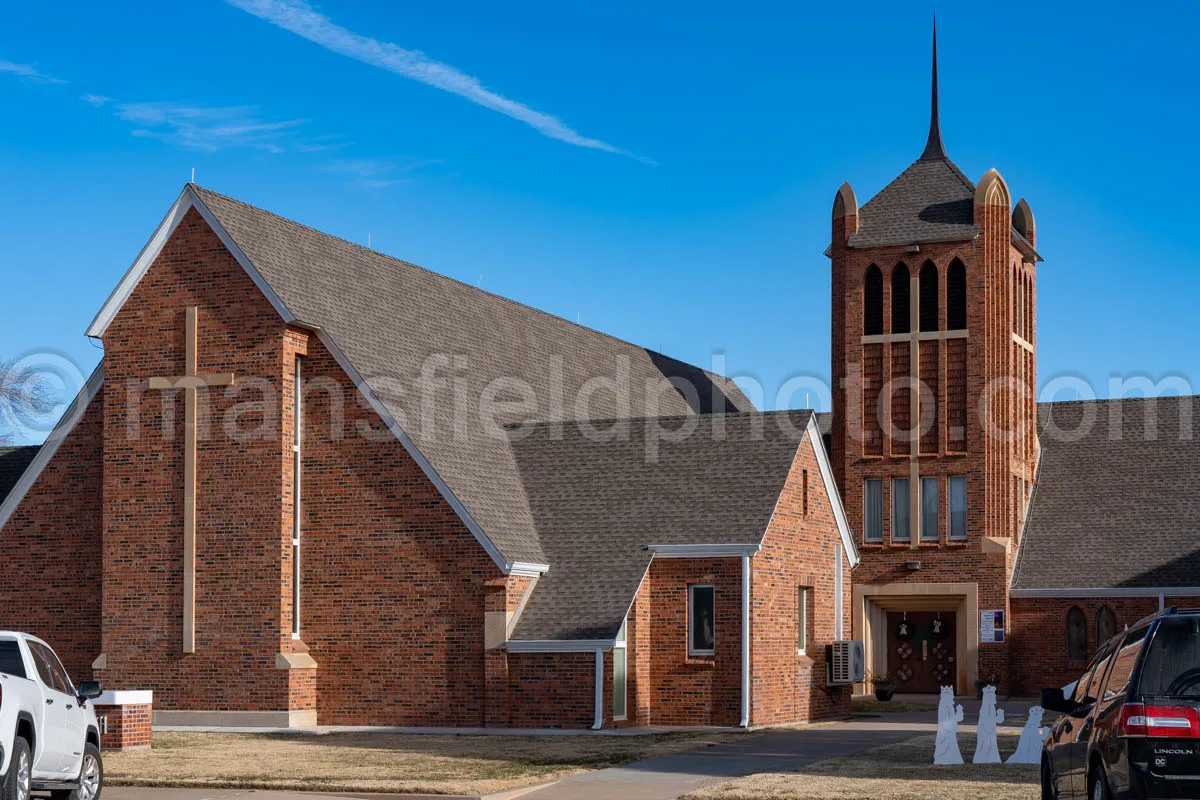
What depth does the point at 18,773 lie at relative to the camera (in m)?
15.6

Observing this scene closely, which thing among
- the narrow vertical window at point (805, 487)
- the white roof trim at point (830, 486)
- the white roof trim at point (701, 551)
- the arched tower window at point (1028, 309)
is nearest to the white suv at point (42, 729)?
the white roof trim at point (701, 551)

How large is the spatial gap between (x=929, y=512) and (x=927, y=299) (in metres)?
5.80

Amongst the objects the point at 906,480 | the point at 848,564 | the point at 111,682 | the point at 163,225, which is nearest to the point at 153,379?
the point at 163,225

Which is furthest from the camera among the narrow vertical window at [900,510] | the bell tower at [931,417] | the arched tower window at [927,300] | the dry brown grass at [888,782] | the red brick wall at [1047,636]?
the narrow vertical window at [900,510]

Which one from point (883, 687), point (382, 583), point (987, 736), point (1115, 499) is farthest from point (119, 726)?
point (1115, 499)

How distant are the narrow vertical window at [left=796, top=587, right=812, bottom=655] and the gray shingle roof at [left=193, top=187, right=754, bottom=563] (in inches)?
214

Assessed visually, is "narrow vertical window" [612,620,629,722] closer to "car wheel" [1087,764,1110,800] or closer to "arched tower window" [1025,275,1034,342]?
"car wheel" [1087,764,1110,800]

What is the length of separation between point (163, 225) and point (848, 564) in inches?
639

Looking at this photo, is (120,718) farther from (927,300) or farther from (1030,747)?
(927,300)

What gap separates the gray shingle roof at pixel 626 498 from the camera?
101 ft

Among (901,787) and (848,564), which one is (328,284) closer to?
(848,564)

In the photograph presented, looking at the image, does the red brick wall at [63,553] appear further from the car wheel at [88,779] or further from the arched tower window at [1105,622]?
the arched tower window at [1105,622]

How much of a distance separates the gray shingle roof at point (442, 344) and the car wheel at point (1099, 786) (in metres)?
17.9

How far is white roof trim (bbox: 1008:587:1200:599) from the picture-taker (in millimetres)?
42562
